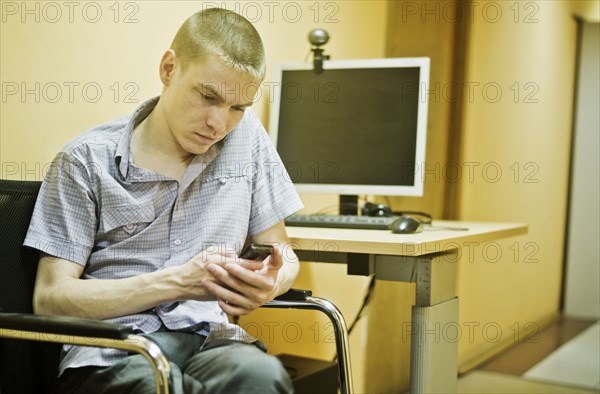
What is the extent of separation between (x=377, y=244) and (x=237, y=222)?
358 mm

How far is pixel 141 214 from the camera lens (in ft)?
4.83

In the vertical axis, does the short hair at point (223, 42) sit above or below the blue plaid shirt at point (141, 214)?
above

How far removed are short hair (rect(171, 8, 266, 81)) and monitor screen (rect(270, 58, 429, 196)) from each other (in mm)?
878

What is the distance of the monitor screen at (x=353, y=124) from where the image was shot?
2.30 meters

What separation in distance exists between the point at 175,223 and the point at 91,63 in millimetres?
559

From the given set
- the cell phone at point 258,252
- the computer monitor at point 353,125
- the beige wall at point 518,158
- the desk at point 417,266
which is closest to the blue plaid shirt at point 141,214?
the cell phone at point 258,252

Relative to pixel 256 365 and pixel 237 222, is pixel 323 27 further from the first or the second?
pixel 256 365

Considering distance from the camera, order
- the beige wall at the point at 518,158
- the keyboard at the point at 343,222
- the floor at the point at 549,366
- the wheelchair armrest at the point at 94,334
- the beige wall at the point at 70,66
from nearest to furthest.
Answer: the wheelchair armrest at the point at 94,334 < the beige wall at the point at 70,66 < the keyboard at the point at 343,222 < the floor at the point at 549,366 < the beige wall at the point at 518,158

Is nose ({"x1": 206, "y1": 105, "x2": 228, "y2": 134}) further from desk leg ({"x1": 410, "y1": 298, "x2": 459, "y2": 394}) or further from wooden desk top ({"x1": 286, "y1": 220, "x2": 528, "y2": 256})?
desk leg ({"x1": 410, "y1": 298, "x2": 459, "y2": 394})

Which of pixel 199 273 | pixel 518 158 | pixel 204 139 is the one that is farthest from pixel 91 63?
pixel 518 158

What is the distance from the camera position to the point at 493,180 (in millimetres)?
3664

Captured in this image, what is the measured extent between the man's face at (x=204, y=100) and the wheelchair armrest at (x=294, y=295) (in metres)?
0.35

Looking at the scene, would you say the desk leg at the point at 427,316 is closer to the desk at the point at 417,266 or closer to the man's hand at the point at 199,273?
the desk at the point at 417,266

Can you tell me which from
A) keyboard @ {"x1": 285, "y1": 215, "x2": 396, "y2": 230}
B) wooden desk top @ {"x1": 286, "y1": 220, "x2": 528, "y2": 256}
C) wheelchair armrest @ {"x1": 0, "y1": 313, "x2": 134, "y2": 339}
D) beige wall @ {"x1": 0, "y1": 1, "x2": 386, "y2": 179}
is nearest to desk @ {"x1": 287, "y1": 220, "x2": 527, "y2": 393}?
wooden desk top @ {"x1": 286, "y1": 220, "x2": 528, "y2": 256}
